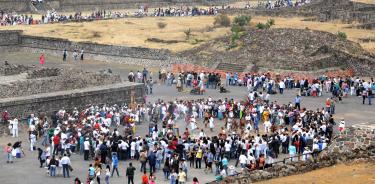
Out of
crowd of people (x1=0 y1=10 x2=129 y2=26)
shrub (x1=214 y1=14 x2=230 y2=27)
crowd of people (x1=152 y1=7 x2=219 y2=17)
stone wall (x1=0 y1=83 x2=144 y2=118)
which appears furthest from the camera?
crowd of people (x1=152 y1=7 x2=219 y2=17)

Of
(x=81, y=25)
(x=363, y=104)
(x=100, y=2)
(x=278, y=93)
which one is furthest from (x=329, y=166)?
(x=100, y=2)

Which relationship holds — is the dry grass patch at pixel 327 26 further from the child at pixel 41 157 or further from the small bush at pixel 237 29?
the child at pixel 41 157

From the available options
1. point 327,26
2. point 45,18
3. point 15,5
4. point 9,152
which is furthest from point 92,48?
point 9,152

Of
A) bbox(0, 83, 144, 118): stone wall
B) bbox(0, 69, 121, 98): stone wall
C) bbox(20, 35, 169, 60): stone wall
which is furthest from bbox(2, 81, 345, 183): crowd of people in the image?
bbox(20, 35, 169, 60): stone wall

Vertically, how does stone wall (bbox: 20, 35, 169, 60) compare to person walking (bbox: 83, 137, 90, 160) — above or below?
above

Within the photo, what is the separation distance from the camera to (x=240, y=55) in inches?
2306

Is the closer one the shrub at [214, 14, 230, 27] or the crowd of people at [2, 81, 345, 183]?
the crowd of people at [2, 81, 345, 183]

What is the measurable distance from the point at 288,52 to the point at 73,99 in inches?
786

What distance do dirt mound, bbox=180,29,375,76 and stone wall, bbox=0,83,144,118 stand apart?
44.5 feet

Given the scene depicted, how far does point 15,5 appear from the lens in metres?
85.6

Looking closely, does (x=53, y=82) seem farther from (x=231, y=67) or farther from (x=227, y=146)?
(x=231, y=67)

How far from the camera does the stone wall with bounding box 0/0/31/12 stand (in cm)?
8488

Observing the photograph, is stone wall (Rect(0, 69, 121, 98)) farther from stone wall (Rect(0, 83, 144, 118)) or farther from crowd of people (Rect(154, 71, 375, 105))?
crowd of people (Rect(154, 71, 375, 105))

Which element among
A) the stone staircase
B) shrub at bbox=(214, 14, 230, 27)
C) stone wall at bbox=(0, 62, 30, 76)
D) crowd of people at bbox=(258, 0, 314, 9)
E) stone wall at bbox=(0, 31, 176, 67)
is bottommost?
the stone staircase
